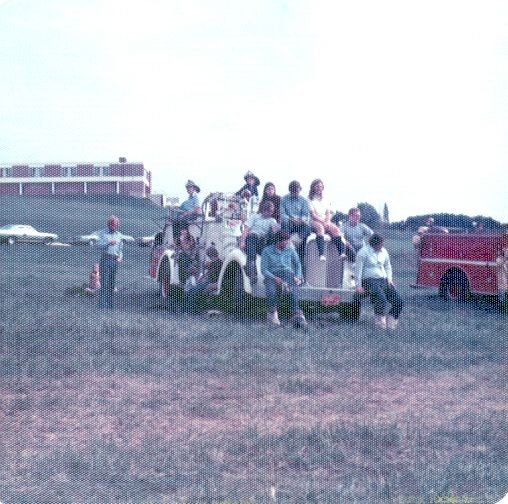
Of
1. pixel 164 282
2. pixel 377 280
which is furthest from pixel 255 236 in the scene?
pixel 164 282

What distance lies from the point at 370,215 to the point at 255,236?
188 centimetres

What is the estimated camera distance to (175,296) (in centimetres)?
868

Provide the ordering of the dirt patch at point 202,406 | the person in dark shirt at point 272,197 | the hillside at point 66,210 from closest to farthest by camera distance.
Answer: the dirt patch at point 202,406 → the hillside at point 66,210 → the person in dark shirt at point 272,197

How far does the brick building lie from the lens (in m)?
4.89

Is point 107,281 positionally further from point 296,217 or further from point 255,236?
point 296,217

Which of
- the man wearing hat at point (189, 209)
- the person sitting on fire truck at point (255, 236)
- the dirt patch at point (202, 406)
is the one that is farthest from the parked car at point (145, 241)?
the dirt patch at point (202, 406)

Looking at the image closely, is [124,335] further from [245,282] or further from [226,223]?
[226,223]

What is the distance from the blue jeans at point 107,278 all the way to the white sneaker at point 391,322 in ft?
8.71

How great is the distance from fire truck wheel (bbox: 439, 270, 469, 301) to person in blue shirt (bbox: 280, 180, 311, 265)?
1.87 m

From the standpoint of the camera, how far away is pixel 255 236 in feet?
26.2

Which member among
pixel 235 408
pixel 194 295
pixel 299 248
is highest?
pixel 299 248

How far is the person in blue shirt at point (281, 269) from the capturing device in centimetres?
771

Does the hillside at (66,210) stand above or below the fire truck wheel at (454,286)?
above

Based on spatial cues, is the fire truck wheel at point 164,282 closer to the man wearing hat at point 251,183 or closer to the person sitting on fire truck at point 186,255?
the person sitting on fire truck at point 186,255
